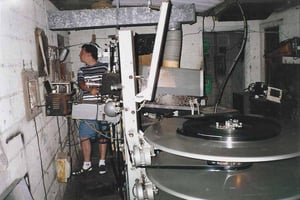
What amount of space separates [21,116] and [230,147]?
4.88ft

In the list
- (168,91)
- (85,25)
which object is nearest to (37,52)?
(85,25)

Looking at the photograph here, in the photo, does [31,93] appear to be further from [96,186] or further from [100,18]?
[96,186]

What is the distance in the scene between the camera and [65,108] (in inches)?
105

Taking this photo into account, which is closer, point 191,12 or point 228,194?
point 228,194

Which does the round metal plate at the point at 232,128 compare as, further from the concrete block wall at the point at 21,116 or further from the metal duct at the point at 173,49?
the concrete block wall at the point at 21,116

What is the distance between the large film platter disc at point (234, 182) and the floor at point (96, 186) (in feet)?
4.51

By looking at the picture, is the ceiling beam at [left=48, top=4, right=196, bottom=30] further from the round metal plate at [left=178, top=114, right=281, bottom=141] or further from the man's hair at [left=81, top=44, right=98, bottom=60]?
the round metal plate at [left=178, top=114, right=281, bottom=141]

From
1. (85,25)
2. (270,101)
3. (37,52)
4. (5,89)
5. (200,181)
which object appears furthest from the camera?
(270,101)

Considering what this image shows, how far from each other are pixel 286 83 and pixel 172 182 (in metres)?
2.95

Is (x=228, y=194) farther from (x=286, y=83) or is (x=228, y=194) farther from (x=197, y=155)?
(x=286, y=83)

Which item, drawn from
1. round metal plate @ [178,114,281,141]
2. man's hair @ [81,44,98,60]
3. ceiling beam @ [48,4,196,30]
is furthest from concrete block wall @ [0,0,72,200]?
round metal plate @ [178,114,281,141]

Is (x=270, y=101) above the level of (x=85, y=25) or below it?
below

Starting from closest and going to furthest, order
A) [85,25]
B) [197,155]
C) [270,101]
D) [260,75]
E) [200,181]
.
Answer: [197,155] < [200,181] < [85,25] < [270,101] < [260,75]

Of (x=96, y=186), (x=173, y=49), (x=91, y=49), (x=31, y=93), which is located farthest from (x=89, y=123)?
(x=173, y=49)
